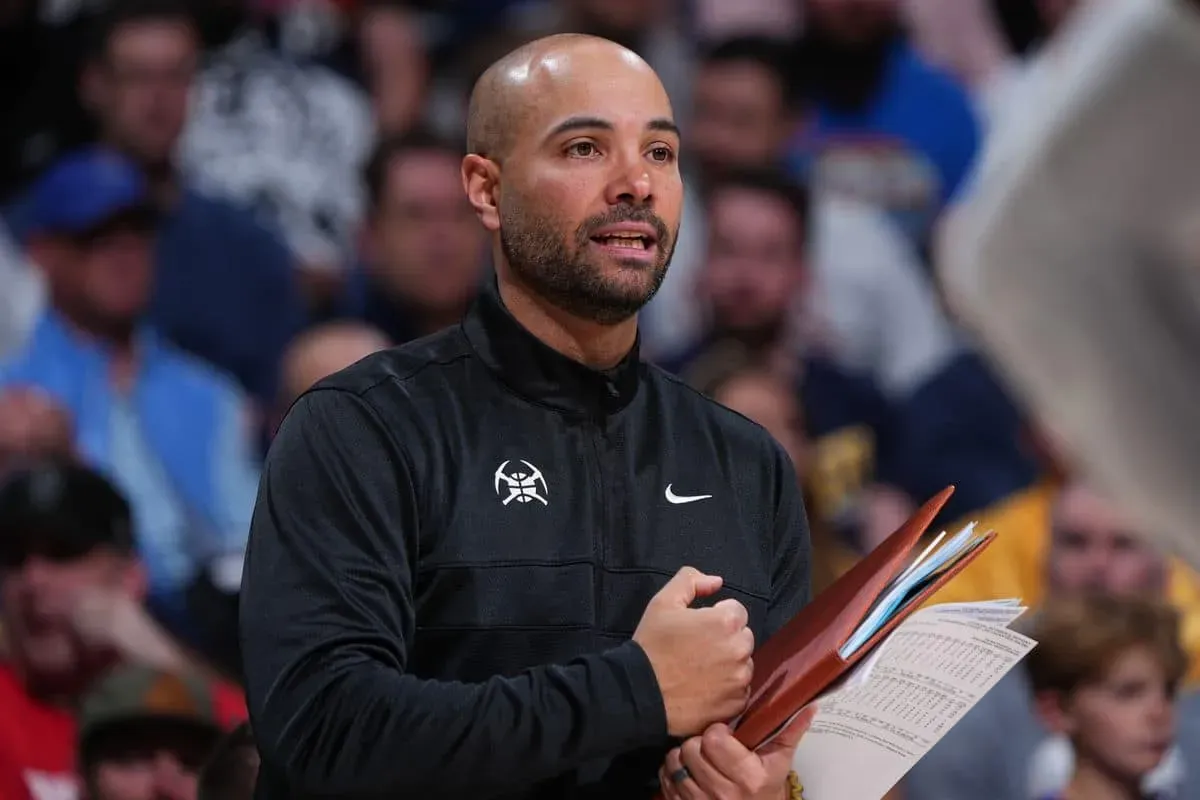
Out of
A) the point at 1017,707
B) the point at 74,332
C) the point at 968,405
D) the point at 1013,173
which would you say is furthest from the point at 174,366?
the point at 1013,173

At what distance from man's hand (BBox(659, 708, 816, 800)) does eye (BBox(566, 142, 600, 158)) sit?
56cm

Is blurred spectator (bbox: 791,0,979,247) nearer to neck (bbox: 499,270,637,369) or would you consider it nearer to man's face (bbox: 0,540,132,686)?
man's face (bbox: 0,540,132,686)

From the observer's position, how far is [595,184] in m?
1.79

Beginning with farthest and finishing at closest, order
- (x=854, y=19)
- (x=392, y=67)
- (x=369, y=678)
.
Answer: (x=392, y=67), (x=854, y=19), (x=369, y=678)

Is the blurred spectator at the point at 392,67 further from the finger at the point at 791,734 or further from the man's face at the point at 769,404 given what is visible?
the finger at the point at 791,734

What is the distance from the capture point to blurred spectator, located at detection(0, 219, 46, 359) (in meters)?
5.20

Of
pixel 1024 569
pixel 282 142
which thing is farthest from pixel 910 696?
pixel 282 142

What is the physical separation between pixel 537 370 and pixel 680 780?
44 centimetres

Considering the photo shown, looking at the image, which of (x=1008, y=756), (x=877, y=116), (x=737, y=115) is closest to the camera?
(x=1008, y=756)

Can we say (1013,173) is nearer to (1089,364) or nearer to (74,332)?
(1089,364)

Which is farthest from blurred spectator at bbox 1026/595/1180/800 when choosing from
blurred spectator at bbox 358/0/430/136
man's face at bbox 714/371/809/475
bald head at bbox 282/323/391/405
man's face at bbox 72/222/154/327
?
blurred spectator at bbox 358/0/430/136

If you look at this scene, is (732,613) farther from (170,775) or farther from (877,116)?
(877,116)

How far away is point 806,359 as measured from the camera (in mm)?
5062

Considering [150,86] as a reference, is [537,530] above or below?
above
